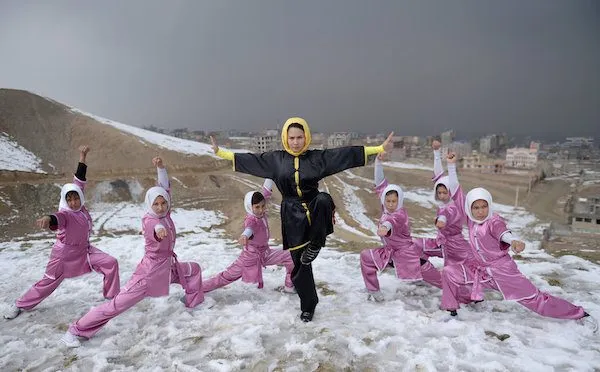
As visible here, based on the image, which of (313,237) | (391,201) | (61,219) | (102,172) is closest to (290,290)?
(313,237)

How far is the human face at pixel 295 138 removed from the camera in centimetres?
376

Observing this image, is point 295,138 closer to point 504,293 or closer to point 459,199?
point 459,199

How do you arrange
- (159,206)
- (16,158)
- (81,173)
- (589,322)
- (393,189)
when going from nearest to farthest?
1. (589,322)
2. (159,206)
3. (393,189)
4. (81,173)
5. (16,158)

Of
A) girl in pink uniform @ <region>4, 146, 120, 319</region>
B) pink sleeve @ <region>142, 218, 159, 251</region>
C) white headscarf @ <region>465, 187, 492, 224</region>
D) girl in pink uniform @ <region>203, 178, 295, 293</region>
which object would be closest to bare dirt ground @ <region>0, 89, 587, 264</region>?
girl in pink uniform @ <region>4, 146, 120, 319</region>

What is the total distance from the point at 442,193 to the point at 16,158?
93.3 feet

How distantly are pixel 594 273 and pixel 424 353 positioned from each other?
4.48 metres

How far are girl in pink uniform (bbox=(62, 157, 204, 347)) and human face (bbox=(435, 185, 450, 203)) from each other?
11.9 ft

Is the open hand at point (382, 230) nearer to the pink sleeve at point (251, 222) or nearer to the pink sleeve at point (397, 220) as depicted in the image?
the pink sleeve at point (397, 220)

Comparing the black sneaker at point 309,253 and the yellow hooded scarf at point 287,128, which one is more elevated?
the yellow hooded scarf at point 287,128

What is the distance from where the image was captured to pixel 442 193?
4.98 metres

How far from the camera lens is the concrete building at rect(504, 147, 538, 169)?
72.5 m

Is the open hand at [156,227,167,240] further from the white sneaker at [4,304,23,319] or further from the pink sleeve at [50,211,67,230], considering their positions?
the white sneaker at [4,304,23,319]

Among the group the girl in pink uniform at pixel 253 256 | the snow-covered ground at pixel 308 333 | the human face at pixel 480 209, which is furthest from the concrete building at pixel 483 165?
the girl in pink uniform at pixel 253 256

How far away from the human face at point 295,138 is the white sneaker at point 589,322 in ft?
12.6
